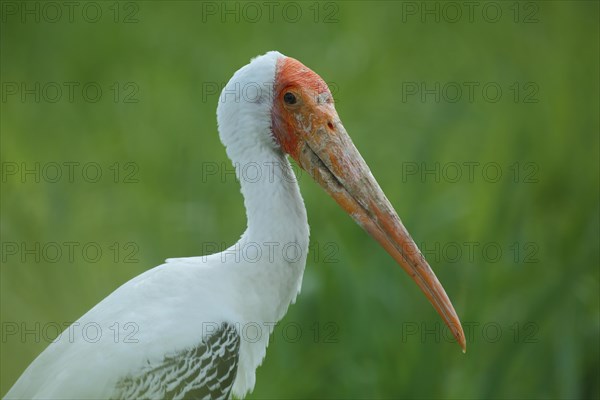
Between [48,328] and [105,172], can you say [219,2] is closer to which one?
[105,172]

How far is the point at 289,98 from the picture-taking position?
12.0ft

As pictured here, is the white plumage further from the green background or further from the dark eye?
the green background

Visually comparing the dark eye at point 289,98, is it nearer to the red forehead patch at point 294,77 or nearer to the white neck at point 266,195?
the red forehead patch at point 294,77

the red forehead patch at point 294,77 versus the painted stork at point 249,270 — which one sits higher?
the red forehead patch at point 294,77

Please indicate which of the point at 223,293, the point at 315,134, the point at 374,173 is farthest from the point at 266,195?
the point at 374,173

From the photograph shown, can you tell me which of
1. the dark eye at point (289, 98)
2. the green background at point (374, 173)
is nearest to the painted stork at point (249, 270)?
the dark eye at point (289, 98)

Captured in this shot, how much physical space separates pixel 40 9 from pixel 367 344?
5.61 metres

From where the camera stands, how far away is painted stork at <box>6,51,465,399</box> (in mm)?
3490

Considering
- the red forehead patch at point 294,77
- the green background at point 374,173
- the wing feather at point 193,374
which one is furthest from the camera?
the green background at point 374,173

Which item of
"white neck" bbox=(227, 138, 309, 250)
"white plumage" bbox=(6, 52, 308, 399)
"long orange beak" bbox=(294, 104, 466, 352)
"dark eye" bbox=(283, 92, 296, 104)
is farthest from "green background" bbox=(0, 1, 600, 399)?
"dark eye" bbox=(283, 92, 296, 104)

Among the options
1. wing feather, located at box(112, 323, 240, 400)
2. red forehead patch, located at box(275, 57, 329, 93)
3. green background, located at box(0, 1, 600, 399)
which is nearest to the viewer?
wing feather, located at box(112, 323, 240, 400)

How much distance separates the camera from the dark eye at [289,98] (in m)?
3.64

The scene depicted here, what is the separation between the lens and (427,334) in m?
4.72

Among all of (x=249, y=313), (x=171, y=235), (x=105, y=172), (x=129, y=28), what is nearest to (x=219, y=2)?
(x=129, y=28)
